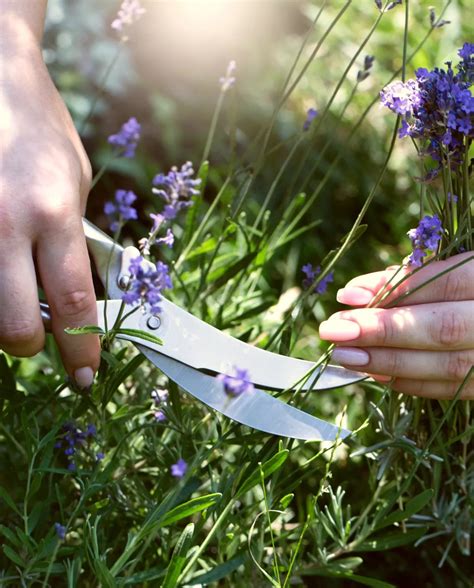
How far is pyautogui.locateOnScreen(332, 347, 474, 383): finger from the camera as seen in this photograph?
1206 mm

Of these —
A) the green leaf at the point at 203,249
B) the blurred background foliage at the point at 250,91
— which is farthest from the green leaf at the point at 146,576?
the blurred background foliage at the point at 250,91

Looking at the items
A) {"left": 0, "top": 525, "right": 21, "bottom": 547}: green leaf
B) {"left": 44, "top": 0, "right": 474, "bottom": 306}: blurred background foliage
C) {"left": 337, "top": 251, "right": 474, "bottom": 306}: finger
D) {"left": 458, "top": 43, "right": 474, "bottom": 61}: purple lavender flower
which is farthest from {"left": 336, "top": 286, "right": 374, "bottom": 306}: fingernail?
{"left": 44, "top": 0, "right": 474, "bottom": 306}: blurred background foliage

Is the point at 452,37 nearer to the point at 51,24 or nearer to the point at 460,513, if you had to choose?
the point at 51,24

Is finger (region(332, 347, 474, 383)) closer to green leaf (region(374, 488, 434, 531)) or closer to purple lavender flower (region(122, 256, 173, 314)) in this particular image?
green leaf (region(374, 488, 434, 531))

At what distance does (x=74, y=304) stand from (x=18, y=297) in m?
0.08

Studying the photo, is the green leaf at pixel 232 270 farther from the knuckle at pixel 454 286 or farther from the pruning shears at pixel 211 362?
the knuckle at pixel 454 286

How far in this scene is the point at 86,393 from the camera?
124cm

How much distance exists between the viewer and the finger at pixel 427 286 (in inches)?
46.7

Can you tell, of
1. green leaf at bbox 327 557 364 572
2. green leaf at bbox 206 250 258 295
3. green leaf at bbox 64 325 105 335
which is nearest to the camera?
green leaf at bbox 64 325 105 335

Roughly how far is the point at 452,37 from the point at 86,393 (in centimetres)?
242

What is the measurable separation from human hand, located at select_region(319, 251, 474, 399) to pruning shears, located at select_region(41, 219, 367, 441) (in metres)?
0.06

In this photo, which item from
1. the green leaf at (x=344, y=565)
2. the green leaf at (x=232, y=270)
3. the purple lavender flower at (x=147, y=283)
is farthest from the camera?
the green leaf at (x=232, y=270)

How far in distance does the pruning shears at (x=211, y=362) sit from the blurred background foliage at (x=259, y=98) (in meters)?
0.89

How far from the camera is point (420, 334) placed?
1.19 meters
